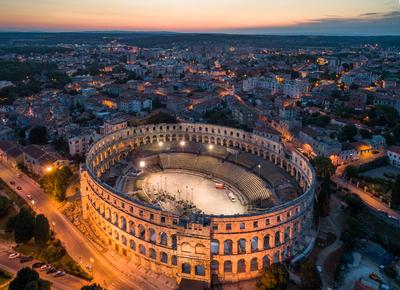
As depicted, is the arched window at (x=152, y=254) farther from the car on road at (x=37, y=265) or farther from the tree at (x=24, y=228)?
the tree at (x=24, y=228)

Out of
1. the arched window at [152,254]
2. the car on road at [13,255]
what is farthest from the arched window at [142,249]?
the car on road at [13,255]

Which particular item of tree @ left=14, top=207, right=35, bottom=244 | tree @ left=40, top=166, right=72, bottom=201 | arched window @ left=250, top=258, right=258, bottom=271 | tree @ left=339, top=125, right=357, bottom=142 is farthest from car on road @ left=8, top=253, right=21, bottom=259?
tree @ left=339, top=125, right=357, bottom=142

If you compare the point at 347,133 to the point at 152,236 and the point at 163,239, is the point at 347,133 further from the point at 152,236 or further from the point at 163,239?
the point at 152,236

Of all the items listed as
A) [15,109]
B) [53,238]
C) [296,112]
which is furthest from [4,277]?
[296,112]

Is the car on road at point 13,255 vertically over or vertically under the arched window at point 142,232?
under

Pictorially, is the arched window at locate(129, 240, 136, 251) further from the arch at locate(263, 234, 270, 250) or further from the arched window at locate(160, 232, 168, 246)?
the arch at locate(263, 234, 270, 250)

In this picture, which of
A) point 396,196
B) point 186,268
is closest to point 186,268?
point 186,268

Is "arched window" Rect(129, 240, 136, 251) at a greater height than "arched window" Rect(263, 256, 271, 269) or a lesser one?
greater
